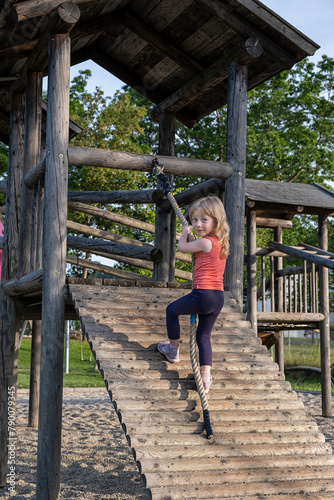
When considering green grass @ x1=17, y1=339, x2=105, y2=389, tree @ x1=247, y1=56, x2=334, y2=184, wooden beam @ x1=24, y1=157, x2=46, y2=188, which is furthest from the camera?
tree @ x1=247, y1=56, x2=334, y2=184

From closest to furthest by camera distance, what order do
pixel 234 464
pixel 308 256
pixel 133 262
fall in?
pixel 234 464 < pixel 308 256 < pixel 133 262

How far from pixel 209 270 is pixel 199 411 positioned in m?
1.09

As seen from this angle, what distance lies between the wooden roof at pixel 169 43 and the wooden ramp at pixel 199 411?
272 cm

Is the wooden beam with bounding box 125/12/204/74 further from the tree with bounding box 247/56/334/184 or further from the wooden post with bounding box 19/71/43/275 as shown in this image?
the tree with bounding box 247/56/334/184

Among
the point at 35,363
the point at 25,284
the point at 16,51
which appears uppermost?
the point at 16,51

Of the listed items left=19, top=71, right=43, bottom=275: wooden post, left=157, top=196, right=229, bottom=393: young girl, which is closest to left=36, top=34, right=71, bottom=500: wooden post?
left=157, top=196, right=229, bottom=393: young girl

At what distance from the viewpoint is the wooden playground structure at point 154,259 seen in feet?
14.1

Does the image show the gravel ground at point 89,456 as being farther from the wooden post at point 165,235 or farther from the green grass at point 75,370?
the green grass at point 75,370

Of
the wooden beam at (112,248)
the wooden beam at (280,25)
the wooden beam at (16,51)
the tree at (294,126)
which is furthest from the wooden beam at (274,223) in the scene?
the tree at (294,126)

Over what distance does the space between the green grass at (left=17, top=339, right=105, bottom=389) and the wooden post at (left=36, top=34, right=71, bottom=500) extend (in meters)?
10.4

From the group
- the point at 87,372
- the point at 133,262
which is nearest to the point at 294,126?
the point at 87,372

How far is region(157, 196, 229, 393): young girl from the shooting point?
471 centimetres

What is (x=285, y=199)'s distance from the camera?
35.3 feet

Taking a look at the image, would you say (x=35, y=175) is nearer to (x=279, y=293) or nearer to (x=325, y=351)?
(x=279, y=293)
